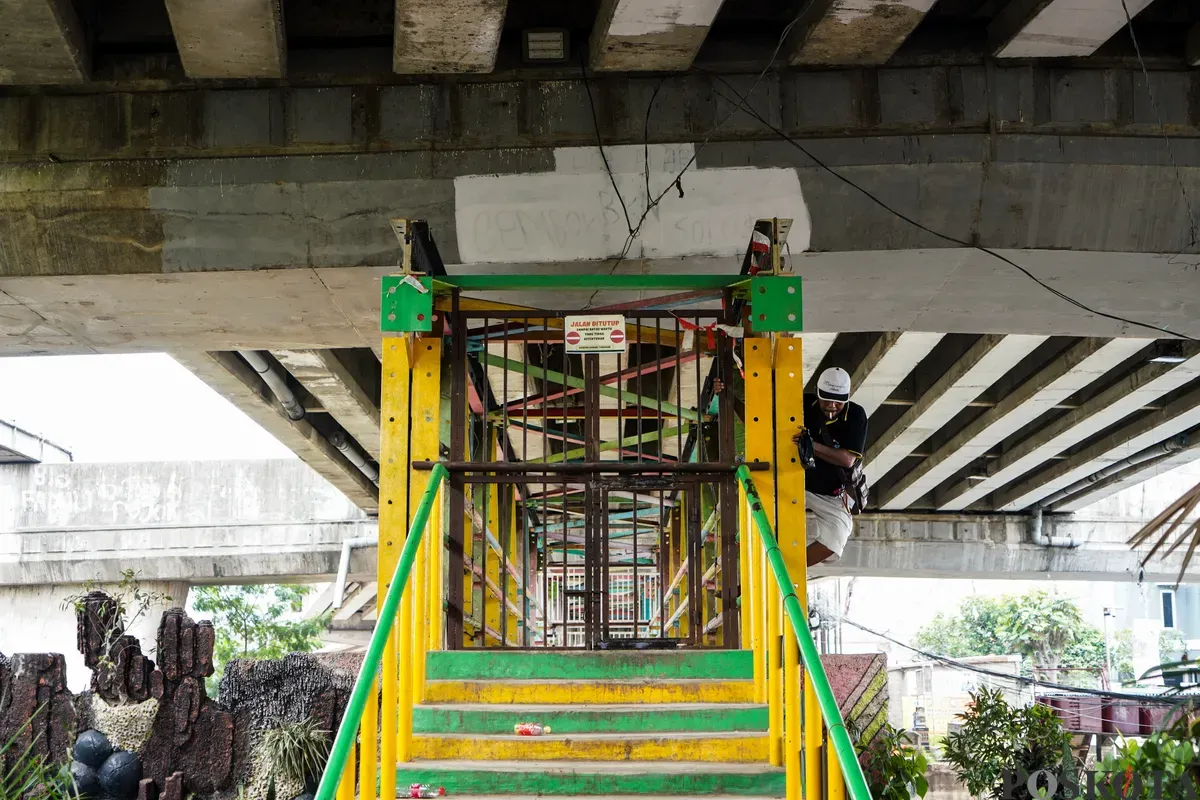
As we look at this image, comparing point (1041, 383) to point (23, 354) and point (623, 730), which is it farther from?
point (23, 354)

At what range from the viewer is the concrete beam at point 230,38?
735 cm

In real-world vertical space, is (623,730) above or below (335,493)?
below

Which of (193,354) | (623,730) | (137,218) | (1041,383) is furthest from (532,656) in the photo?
(1041,383)

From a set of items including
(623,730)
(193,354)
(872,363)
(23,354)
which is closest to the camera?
(623,730)

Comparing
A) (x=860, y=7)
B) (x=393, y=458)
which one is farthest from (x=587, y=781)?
(x=860, y=7)

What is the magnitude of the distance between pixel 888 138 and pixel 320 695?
588 cm

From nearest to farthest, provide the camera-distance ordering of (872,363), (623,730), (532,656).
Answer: (623,730) < (532,656) < (872,363)

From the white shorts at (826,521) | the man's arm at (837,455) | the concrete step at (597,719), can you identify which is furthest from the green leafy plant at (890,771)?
the concrete step at (597,719)

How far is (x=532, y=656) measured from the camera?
6961 millimetres

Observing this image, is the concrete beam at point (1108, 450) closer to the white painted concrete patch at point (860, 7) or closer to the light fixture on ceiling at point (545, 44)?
the white painted concrete patch at point (860, 7)

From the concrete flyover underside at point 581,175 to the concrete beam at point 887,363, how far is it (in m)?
3.90

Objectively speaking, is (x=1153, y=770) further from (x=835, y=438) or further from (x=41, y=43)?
(x=41, y=43)

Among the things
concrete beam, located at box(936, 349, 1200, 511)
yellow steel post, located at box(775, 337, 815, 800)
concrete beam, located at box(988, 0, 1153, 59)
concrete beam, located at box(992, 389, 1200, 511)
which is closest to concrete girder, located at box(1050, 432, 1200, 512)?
concrete beam, located at box(992, 389, 1200, 511)

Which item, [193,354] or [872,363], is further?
[872,363]
